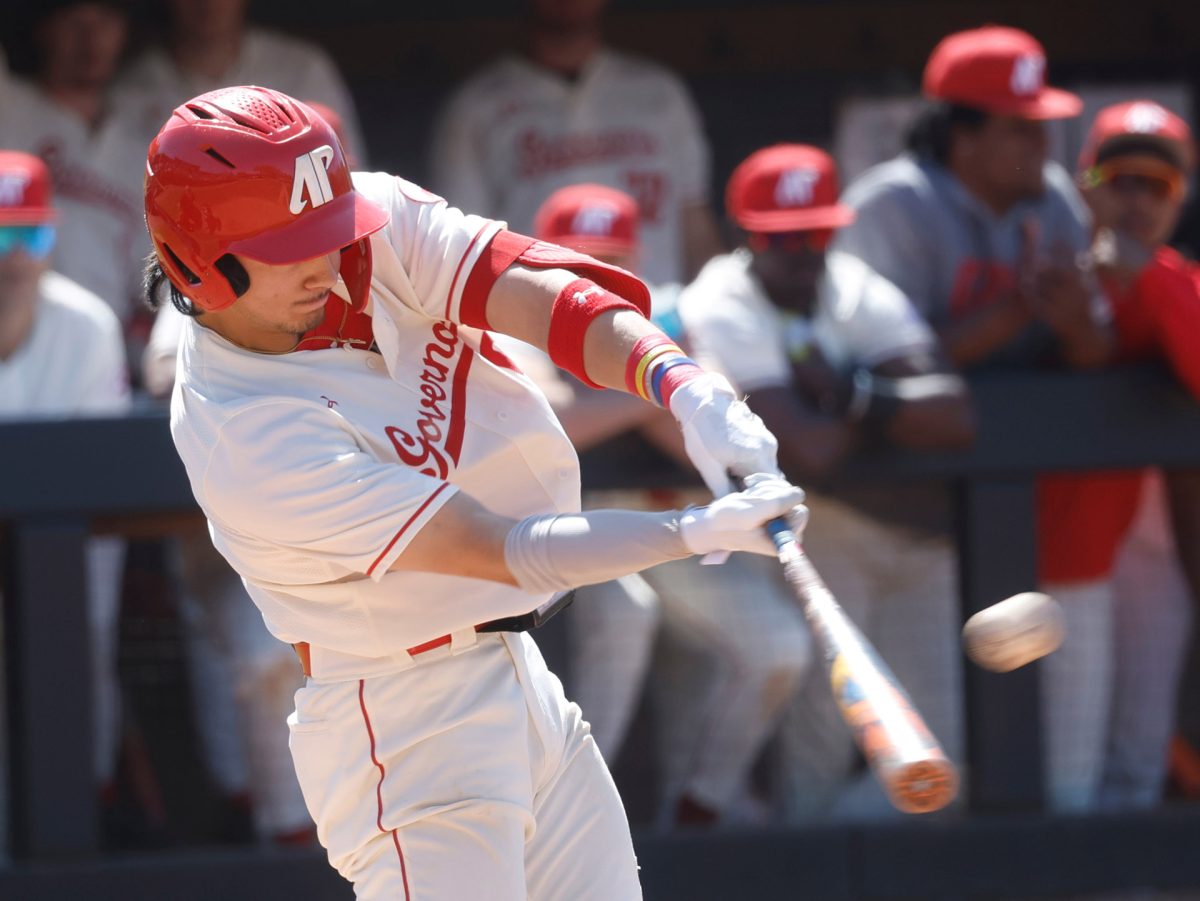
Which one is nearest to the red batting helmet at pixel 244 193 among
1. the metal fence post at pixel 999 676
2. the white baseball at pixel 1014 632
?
the white baseball at pixel 1014 632

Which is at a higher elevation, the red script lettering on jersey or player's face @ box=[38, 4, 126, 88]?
the red script lettering on jersey

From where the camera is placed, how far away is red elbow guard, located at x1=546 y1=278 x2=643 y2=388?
2.39m

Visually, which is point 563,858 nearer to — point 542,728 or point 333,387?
point 542,728

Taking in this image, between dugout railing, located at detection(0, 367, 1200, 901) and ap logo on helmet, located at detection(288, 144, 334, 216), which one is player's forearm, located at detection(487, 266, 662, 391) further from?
dugout railing, located at detection(0, 367, 1200, 901)

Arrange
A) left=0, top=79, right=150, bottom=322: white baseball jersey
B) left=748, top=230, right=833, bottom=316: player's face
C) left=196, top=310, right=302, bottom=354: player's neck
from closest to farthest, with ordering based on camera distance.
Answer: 1. left=196, top=310, right=302, bottom=354: player's neck
2. left=748, top=230, right=833, bottom=316: player's face
3. left=0, top=79, right=150, bottom=322: white baseball jersey

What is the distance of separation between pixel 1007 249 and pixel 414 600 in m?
2.19

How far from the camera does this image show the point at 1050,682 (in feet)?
13.1

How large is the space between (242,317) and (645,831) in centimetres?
195

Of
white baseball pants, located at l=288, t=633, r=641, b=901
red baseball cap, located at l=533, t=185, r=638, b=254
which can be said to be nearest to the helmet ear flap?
white baseball pants, located at l=288, t=633, r=641, b=901

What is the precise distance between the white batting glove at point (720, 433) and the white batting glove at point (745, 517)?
4 centimetres

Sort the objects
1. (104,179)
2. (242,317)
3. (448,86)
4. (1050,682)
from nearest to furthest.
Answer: (242,317), (1050,682), (104,179), (448,86)

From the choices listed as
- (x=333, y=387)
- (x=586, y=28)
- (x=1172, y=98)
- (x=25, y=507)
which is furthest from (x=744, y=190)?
(x=1172, y=98)

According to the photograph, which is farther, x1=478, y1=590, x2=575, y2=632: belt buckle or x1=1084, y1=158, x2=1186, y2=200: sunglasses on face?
x1=1084, y1=158, x2=1186, y2=200: sunglasses on face

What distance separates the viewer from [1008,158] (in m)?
4.24
